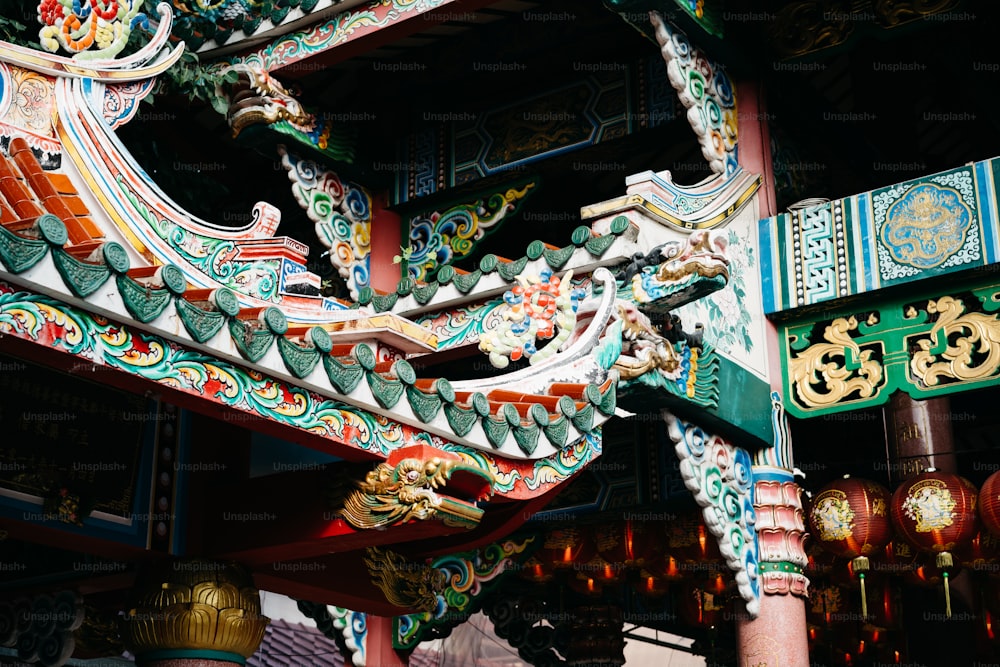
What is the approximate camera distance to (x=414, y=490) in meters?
5.04

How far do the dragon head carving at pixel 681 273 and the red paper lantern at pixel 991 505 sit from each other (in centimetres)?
191

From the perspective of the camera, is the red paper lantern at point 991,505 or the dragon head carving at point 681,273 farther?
the red paper lantern at point 991,505

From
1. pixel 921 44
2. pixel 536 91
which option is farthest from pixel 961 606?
pixel 536 91

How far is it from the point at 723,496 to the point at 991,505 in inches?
54.2

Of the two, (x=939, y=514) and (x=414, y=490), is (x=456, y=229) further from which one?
(x=414, y=490)

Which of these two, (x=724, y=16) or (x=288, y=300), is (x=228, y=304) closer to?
(x=288, y=300)

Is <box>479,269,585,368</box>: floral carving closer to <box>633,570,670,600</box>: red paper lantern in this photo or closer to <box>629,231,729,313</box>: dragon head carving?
Result: <box>629,231,729,313</box>: dragon head carving

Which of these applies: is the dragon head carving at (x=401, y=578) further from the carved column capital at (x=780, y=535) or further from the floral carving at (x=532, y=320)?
the carved column capital at (x=780, y=535)

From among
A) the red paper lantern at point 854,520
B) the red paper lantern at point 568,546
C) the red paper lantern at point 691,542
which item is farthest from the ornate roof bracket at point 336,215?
the red paper lantern at point 854,520

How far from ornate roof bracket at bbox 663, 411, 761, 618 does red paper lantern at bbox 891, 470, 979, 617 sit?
820 millimetres

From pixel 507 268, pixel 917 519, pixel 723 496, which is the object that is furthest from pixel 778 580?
pixel 507 268

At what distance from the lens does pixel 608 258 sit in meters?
7.04

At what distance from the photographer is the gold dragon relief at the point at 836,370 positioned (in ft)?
24.4

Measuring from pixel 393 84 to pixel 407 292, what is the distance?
1962 mm
